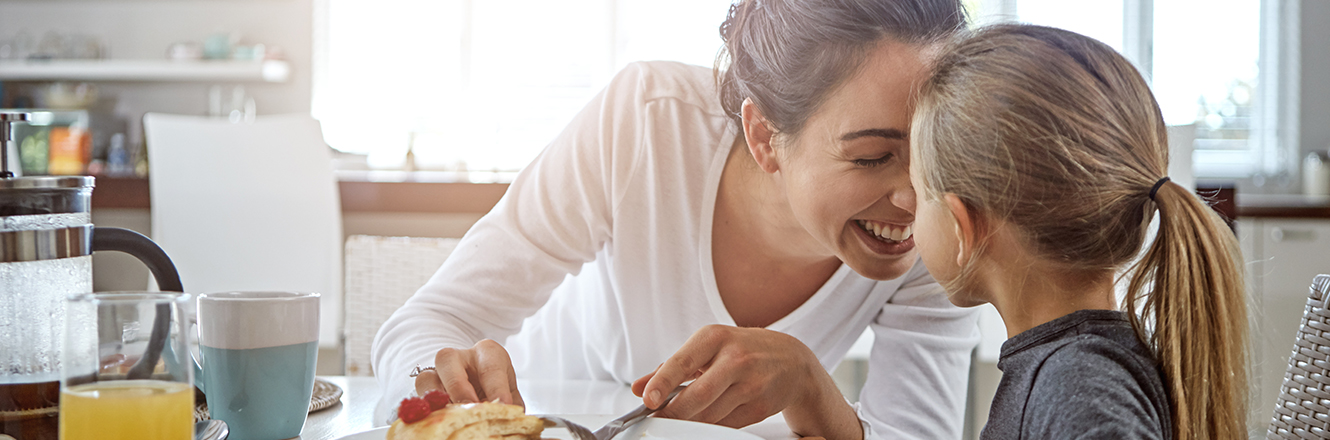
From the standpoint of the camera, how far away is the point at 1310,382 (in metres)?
0.71

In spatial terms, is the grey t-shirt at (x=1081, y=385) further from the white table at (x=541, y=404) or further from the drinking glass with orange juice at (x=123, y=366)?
the drinking glass with orange juice at (x=123, y=366)

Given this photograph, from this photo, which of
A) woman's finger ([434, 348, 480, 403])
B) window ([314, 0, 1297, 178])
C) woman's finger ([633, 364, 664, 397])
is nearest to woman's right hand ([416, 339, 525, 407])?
woman's finger ([434, 348, 480, 403])

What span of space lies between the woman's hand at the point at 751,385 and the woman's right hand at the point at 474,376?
0.11 meters

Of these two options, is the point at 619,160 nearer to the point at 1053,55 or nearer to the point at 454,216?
the point at 1053,55

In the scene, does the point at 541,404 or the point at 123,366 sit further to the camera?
the point at 541,404

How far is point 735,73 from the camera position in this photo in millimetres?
1103

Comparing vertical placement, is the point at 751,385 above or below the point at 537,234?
below

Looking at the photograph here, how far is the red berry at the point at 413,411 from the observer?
1.93 feet

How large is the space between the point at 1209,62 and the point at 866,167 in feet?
12.8

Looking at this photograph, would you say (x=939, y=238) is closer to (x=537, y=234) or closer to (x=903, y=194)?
(x=903, y=194)

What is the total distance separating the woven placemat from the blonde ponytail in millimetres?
626

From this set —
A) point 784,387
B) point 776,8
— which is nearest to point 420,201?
point 776,8

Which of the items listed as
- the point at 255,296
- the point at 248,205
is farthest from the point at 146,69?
the point at 255,296

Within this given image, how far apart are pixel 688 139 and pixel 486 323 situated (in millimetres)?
342
